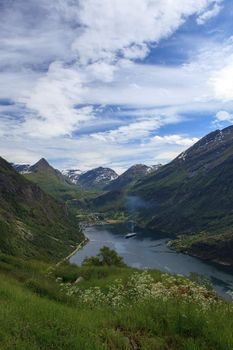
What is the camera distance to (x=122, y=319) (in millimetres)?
13000

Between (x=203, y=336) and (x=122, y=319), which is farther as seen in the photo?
(x=122, y=319)

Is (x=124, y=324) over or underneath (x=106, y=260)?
over

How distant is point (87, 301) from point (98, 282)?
21.7 metres

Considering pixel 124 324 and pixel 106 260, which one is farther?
pixel 106 260

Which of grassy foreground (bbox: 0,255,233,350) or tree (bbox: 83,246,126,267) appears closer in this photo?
grassy foreground (bbox: 0,255,233,350)

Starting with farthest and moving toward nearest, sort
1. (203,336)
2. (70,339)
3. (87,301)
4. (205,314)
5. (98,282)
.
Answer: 1. (98,282)
2. (87,301)
3. (205,314)
4. (203,336)
5. (70,339)

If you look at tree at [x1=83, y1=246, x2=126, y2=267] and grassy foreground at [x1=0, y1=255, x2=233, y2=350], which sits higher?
grassy foreground at [x1=0, y1=255, x2=233, y2=350]

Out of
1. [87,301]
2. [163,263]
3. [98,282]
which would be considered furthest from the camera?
[163,263]

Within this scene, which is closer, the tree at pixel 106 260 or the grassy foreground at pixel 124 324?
the grassy foreground at pixel 124 324

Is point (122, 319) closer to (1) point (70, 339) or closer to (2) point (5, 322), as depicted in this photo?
(1) point (70, 339)

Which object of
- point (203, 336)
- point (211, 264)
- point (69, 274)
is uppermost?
point (203, 336)

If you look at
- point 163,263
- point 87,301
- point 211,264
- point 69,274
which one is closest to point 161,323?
point 87,301

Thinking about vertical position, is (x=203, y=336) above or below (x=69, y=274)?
above

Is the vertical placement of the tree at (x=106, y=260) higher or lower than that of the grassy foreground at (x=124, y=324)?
lower
